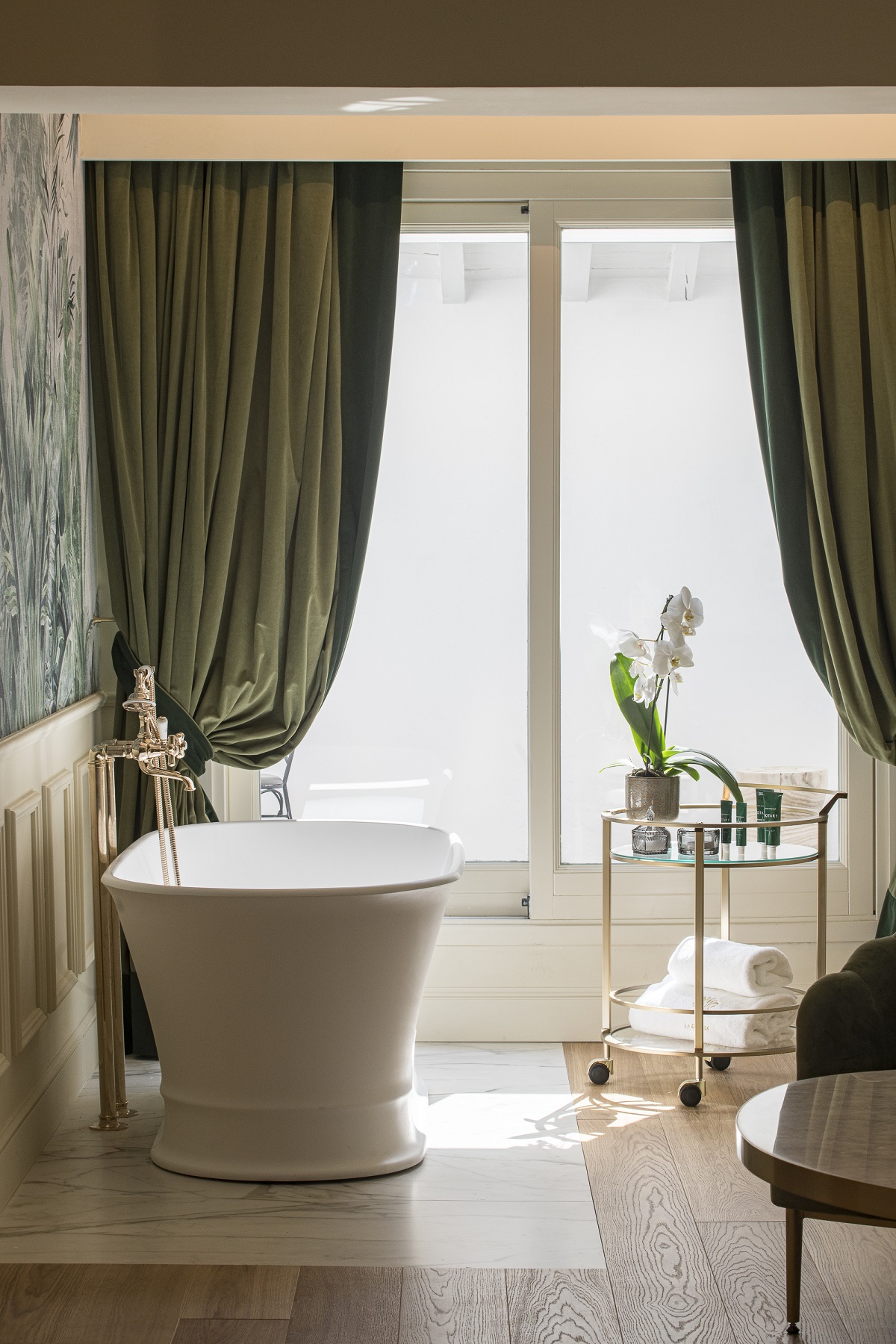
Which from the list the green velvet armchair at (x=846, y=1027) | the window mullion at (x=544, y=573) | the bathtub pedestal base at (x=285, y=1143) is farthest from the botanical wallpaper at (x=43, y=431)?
the green velvet armchair at (x=846, y=1027)

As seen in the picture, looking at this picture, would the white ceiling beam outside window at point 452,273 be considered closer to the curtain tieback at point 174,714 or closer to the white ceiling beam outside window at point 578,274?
the white ceiling beam outside window at point 578,274

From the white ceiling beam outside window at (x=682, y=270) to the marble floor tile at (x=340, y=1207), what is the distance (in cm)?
234

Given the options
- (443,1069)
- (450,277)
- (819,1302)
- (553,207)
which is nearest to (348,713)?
(443,1069)

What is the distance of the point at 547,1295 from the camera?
7.61 feet

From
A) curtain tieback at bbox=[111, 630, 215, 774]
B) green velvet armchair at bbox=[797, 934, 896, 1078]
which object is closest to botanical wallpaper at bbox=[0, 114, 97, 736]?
curtain tieback at bbox=[111, 630, 215, 774]

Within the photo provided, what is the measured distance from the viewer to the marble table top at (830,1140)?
163 cm

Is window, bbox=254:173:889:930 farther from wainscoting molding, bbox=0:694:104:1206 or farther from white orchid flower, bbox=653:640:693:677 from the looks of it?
wainscoting molding, bbox=0:694:104:1206

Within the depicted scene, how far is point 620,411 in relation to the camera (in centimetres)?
387

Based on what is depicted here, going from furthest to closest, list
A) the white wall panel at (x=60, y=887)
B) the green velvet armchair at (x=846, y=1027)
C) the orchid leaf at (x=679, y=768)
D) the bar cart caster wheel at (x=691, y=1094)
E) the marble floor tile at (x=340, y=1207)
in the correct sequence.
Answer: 1. the orchid leaf at (x=679, y=768)
2. the bar cart caster wheel at (x=691, y=1094)
3. the white wall panel at (x=60, y=887)
4. the marble floor tile at (x=340, y=1207)
5. the green velvet armchair at (x=846, y=1027)

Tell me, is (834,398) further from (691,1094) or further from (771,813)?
(691,1094)

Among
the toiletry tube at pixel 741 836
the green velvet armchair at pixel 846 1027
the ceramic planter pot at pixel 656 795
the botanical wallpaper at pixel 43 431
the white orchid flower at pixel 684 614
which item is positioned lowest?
the green velvet armchair at pixel 846 1027

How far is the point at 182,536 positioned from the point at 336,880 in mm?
1055

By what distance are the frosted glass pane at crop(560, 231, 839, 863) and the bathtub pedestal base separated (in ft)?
4.11

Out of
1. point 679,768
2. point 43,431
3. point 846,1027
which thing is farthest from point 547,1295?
point 43,431
